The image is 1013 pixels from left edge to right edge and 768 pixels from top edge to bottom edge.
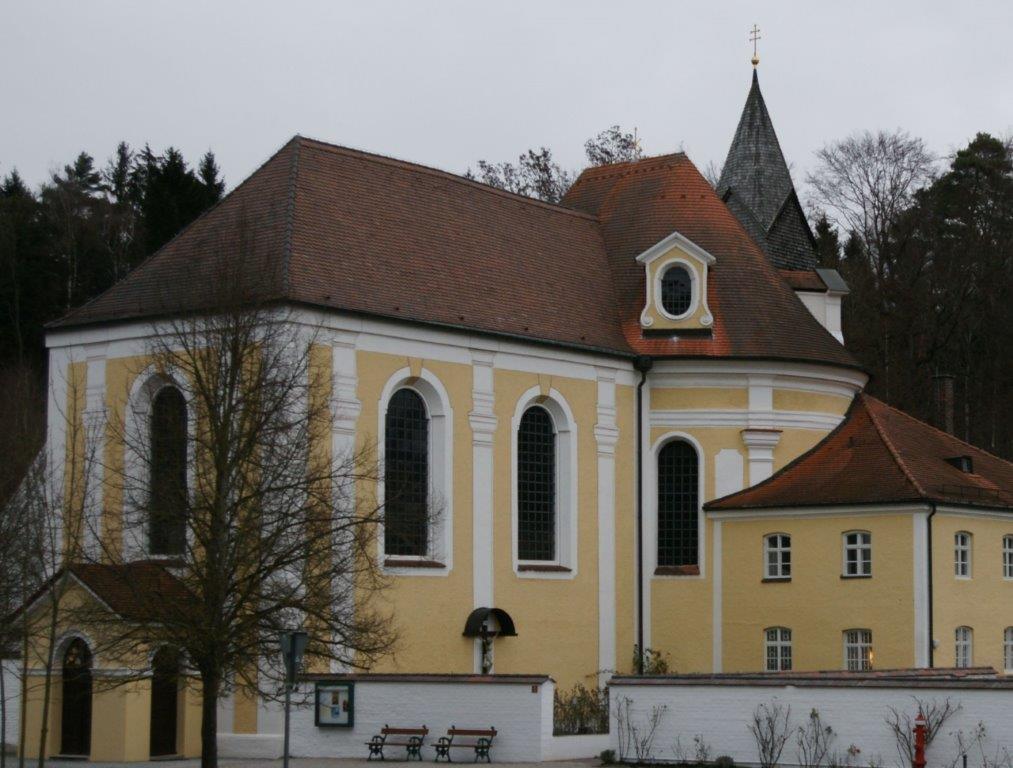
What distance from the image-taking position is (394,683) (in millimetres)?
33125

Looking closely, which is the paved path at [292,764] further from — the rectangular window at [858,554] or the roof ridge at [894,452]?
the roof ridge at [894,452]

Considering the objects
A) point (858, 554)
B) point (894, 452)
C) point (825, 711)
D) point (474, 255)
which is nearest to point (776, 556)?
point (858, 554)

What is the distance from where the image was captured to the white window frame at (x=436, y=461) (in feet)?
124

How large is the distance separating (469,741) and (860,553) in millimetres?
11948

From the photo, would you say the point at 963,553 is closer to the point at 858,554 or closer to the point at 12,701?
the point at 858,554

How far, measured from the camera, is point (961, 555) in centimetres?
4106

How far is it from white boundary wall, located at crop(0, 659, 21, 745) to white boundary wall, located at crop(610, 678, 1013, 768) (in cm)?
1168

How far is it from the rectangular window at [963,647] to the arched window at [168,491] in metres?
17.7

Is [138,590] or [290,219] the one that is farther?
[290,219]

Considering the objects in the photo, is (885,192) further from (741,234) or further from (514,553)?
(514,553)

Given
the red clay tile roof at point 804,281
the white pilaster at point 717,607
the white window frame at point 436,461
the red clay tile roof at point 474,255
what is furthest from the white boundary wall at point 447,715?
the red clay tile roof at point 804,281

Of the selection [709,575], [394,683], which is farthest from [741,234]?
[394,683]

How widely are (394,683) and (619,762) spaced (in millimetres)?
4192

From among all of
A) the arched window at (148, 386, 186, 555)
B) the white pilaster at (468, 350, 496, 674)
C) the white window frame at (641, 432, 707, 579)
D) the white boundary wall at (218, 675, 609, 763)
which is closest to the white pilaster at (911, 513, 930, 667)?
the white window frame at (641, 432, 707, 579)
